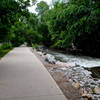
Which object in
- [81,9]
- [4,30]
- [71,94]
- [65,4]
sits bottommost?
[71,94]

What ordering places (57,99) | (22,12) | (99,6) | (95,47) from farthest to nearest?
(95,47)
(99,6)
(22,12)
(57,99)

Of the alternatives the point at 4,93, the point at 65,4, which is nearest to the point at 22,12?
the point at 4,93

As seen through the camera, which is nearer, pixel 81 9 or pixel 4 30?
pixel 81 9

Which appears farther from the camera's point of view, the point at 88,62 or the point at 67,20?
the point at 67,20

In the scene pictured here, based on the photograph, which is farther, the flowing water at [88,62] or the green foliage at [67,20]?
the flowing water at [88,62]

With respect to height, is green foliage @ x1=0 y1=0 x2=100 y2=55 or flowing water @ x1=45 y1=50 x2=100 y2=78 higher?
green foliage @ x1=0 y1=0 x2=100 y2=55

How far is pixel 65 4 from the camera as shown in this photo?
15000 mm

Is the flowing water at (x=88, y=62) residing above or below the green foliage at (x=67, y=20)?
below

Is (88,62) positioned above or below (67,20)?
Result: below

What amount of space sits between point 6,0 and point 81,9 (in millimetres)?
8242

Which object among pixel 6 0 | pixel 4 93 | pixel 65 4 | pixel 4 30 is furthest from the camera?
pixel 65 4

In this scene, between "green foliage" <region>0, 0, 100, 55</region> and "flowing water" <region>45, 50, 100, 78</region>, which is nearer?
"green foliage" <region>0, 0, 100, 55</region>

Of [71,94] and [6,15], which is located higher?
[6,15]

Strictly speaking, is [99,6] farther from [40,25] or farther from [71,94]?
[40,25]
